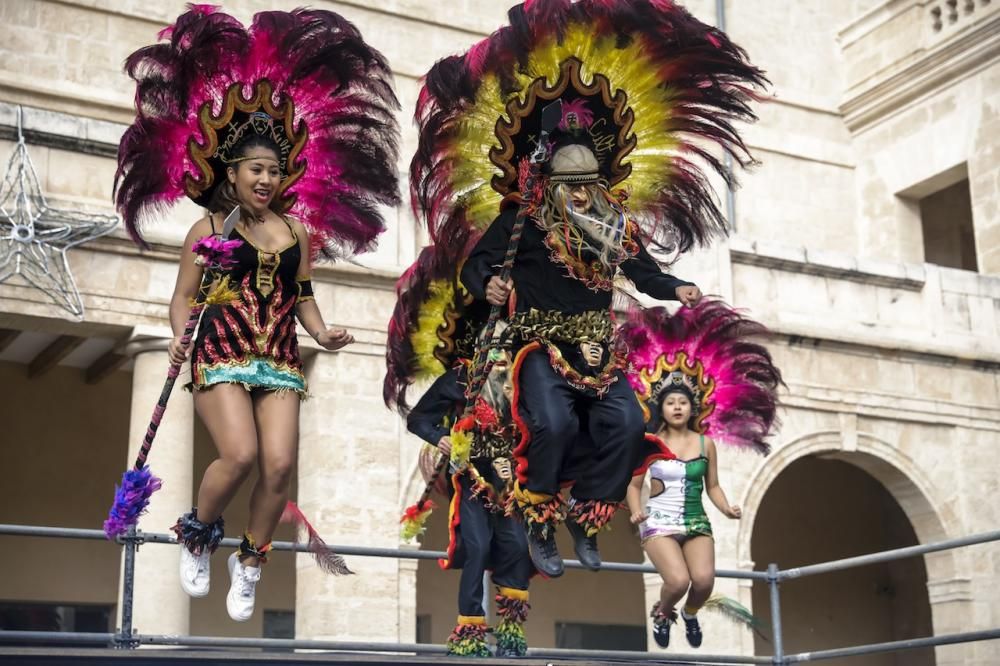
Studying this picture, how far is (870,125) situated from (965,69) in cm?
207

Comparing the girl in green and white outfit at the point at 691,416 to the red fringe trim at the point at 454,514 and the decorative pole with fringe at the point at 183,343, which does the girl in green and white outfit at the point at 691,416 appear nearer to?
the red fringe trim at the point at 454,514

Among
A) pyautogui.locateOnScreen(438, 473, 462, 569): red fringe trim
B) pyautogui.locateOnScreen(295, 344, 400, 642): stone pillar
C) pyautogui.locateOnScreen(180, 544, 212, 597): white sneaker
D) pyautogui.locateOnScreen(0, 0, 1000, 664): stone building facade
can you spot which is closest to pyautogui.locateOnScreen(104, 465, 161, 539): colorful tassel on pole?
pyautogui.locateOnScreen(180, 544, 212, 597): white sneaker

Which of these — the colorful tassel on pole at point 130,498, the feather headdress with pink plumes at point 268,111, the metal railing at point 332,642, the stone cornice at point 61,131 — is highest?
the stone cornice at point 61,131

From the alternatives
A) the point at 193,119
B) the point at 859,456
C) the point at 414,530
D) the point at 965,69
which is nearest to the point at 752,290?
the point at 859,456

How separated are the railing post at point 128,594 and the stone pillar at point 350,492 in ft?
19.4

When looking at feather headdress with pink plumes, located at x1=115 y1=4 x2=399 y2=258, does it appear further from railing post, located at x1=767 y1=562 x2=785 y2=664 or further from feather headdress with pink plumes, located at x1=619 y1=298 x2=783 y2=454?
railing post, located at x1=767 y1=562 x2=785 y2=664

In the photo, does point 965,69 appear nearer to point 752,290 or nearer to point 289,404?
point 752,290

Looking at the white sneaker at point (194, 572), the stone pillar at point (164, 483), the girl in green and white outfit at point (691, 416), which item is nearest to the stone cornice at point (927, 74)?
the girl in green and white outfit at point (691, 416)

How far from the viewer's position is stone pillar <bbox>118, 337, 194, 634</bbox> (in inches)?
497

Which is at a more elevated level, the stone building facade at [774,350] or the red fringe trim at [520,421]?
the stone building facade at [774,350]

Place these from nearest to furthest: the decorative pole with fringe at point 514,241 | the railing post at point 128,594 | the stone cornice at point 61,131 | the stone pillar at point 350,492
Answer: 1. the decorative pole with fringe at point 514,241
2. the railing post at point 128,594
3. the stone cornice at point 61,131
4. the stone pillar at point 350,492

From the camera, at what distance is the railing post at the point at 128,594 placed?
7.29 m

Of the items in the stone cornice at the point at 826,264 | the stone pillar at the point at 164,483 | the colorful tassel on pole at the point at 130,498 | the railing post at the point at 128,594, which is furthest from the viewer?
the stone cornice at the point at 826,264

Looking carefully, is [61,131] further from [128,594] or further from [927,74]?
[927,74]
